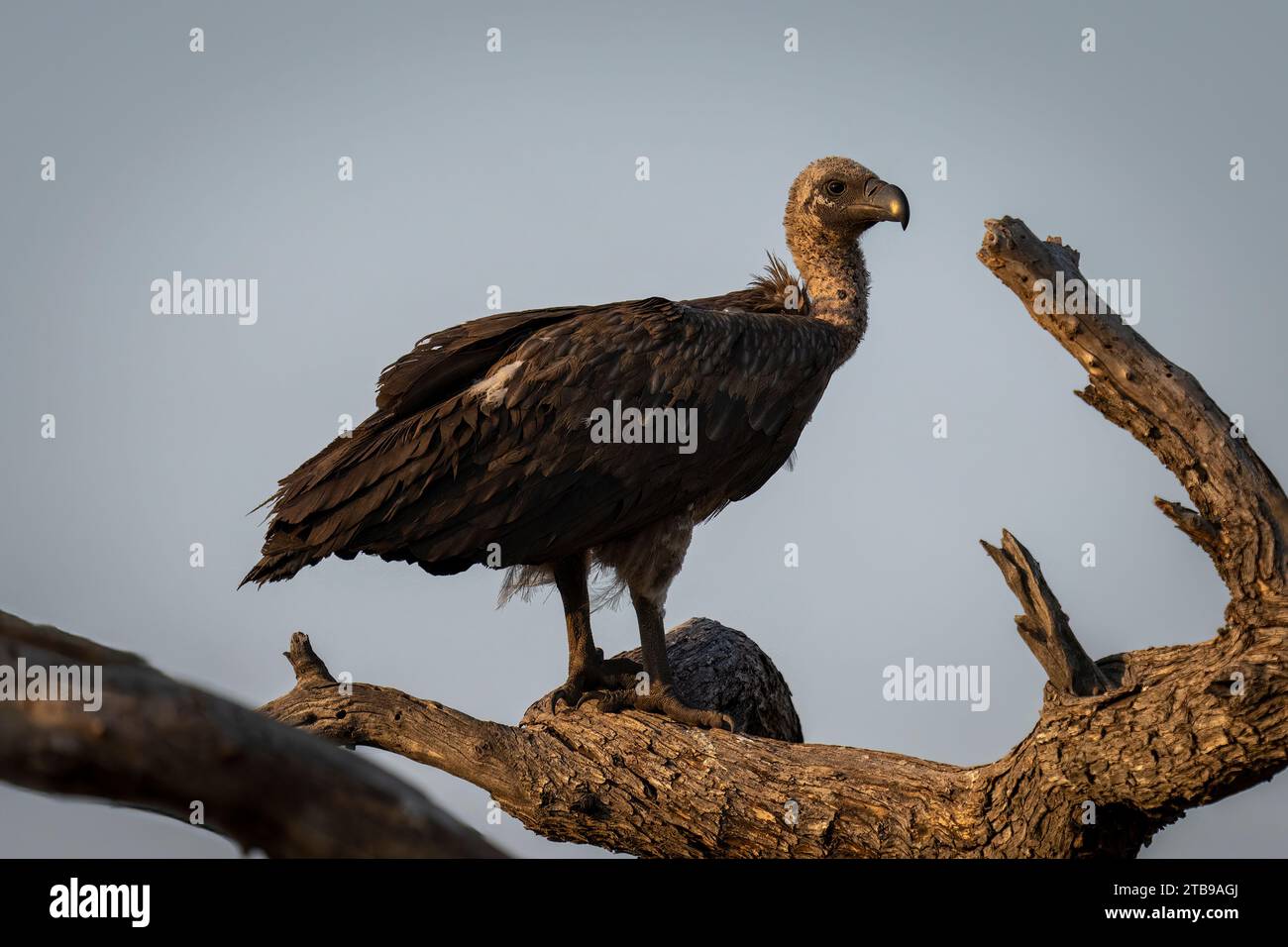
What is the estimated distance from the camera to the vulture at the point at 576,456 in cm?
702

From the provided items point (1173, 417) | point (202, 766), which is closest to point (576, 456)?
point (1173, 417)

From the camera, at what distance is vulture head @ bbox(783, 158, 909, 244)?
8539 millimetres

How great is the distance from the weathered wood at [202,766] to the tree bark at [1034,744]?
345 centimetres

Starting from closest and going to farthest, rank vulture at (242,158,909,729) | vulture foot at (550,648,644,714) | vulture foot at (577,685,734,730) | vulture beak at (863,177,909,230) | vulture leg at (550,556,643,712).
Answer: vulture at (242,158,909,729) → vulture foot at (577,685,734,730) → vulture foot at (550,648,644,714) → vulture leg at (550,556,643,712) → vulture beak at (863,177,909,230)

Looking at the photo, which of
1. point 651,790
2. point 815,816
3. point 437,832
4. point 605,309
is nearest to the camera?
point 437,832

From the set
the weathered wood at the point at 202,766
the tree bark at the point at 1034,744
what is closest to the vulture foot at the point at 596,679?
the tree bark at the point at 1034,744

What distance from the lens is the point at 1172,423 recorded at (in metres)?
5.23

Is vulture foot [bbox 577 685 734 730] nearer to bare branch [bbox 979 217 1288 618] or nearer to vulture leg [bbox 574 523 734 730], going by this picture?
vulture leg [bbox 574 523 734 730]

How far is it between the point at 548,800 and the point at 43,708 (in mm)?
4945

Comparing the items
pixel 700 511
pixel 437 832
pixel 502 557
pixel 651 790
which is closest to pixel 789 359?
pixel 700 511

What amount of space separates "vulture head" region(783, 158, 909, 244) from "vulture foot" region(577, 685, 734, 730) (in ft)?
10.1

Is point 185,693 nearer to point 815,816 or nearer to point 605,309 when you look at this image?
point 815,816

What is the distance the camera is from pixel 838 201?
8656 millimetres

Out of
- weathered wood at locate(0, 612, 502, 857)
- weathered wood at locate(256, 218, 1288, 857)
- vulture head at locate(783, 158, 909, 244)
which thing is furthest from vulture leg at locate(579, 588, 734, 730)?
weathered wood at locate(0, 612, 502, 857)
